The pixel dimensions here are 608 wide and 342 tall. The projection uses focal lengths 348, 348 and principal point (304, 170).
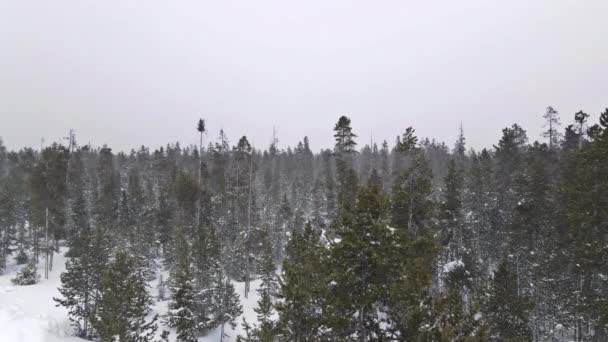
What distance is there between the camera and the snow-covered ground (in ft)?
84.9

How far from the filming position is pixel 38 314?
30.7 metres

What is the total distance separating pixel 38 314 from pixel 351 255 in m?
32.5

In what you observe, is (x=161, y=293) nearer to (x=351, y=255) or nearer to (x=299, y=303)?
(x=299, y=303)

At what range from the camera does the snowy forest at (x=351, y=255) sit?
40.9 ft

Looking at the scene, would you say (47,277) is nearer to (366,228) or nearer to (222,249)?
(222,249)

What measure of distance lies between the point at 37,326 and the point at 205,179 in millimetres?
39432

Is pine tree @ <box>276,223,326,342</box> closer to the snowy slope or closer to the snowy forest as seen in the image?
the snowy forest

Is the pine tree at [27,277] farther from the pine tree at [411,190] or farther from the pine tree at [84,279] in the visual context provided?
the pine tree at [411,190]

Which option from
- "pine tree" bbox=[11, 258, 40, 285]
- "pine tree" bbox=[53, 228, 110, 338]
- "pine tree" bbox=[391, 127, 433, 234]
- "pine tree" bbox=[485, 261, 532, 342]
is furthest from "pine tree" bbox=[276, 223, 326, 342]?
"pine tree" bbox=[11, 258, 40, 285]

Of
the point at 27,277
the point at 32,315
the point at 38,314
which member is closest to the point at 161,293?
the point at 38,314

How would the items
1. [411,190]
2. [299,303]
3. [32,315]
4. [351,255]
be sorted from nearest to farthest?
[351,255]
[299,303]
[411,190]
[32,315]

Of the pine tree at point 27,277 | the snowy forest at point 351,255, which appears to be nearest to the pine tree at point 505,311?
the snowy forest at point 351,255

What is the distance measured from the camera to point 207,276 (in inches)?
1407

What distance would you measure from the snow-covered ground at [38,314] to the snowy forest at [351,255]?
715 millimetres
